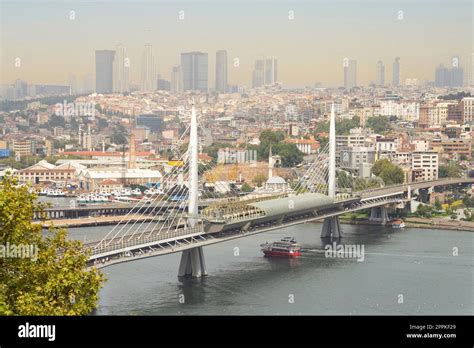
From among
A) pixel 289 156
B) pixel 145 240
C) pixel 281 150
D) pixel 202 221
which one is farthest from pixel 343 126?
pixel 145 240

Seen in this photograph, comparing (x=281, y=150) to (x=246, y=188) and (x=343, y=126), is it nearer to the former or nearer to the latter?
(x=246, y=188)

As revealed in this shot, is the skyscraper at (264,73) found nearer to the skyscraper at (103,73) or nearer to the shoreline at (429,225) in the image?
the skyscraper at (103,73)

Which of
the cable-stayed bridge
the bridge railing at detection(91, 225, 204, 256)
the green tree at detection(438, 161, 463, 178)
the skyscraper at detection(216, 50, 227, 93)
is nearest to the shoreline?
the cable-stayed bridge

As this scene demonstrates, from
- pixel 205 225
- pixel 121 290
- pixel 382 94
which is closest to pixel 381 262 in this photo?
pixel 205 225

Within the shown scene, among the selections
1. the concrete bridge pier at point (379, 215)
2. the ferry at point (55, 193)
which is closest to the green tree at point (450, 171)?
the concrete bridge pier at point (379, 215)
